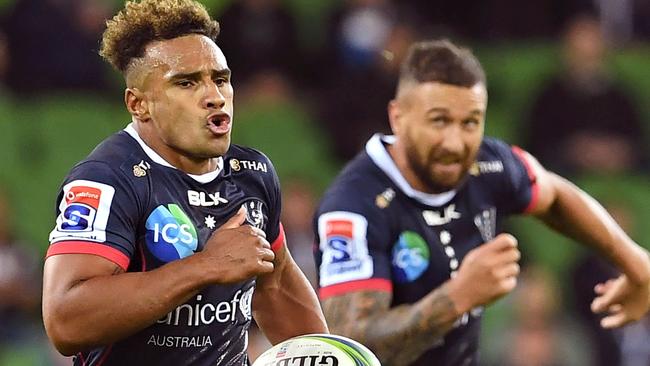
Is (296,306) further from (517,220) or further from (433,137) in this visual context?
(517,220)

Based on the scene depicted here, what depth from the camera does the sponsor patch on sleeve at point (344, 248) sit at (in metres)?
5.50

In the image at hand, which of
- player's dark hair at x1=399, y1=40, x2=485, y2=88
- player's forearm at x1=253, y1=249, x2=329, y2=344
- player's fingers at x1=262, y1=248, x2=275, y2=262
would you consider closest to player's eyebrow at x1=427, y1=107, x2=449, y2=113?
player's dark hair at x1=399, y1=40, x2=485, y2=88

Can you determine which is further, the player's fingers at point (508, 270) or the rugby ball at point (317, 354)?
the player's fingers at point (508, 270)

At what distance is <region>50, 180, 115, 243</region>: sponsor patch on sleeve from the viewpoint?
4.03 m

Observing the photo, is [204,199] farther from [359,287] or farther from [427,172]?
[427,172]

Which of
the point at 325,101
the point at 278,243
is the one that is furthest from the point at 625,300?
the point at 325,101

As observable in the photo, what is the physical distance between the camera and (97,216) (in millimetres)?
4047

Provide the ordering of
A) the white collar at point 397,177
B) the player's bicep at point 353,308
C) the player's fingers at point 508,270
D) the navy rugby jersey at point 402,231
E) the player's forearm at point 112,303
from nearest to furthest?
the player's forearm at point 112,303
the player's fingers at point 508,270
the player's bicep at point 353,308
the navy rugby jersey at point 402,231
the white collar at point 397,177

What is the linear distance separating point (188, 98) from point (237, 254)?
0.54 meters

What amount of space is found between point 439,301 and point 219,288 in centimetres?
114

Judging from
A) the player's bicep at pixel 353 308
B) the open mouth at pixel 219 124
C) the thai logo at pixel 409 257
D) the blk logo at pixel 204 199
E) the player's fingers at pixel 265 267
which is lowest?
the player's bicep at pixel 353 308

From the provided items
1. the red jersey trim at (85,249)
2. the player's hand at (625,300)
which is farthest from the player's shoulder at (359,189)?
the red jersey trim at (85,249)

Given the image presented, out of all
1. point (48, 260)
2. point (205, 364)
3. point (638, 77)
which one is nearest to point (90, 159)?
Answer: point (48, 260)

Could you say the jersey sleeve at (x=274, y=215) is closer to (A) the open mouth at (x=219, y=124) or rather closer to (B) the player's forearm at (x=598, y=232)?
(A) the open mouth at (x=219, y=124)
